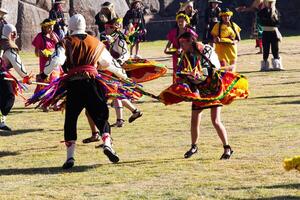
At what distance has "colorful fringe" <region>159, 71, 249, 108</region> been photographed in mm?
11148

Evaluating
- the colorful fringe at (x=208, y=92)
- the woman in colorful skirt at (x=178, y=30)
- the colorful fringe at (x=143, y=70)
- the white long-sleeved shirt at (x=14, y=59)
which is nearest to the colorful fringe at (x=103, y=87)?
the colorful fringe at (x=208, y=92)

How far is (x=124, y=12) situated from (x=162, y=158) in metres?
23.8

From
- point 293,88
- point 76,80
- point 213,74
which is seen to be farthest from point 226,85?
point 293,88

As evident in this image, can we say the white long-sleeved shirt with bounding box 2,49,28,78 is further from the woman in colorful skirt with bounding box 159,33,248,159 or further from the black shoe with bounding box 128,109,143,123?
the woman in colorful skirt with bounding box 159,33,248,159

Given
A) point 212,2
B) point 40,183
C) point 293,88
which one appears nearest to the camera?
point 40,183

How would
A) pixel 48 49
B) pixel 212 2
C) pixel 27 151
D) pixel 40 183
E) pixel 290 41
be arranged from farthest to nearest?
pixel 290 41
pixel 212 2
pixel 48 49
pixel 27 151
pixel 40 183

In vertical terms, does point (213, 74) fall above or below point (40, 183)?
above

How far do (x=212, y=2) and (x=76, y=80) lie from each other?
14975mm

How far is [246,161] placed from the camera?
36.6ft

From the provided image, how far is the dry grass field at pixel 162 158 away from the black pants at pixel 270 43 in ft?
16.4

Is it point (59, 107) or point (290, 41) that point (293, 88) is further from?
point (290, 41)

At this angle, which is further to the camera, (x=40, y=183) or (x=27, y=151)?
(x=27, y=151)

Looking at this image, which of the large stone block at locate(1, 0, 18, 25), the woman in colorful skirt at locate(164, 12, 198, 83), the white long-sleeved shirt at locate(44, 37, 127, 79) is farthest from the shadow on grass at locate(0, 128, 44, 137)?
the large stone block at locate(1, 0, 18, 25)

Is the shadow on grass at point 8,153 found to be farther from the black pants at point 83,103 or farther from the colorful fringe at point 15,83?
the colorful fringe at point 15,83
